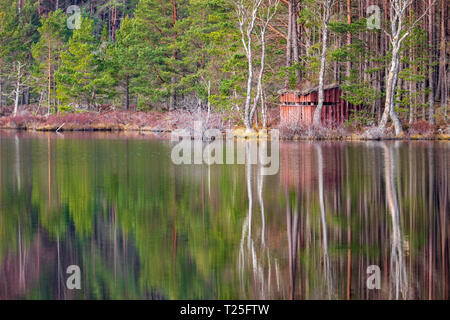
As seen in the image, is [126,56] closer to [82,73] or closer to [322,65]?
[82,73]

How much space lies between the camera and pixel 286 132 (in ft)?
133

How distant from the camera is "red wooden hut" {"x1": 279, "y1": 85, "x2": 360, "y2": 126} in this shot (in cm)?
4266

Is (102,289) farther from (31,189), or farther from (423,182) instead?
(423,182)

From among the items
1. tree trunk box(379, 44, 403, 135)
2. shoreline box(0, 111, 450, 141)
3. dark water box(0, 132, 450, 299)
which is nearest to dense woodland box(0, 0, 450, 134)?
tree trunk box(379, 44, 403, 135)

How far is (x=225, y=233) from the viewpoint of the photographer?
11.2 m

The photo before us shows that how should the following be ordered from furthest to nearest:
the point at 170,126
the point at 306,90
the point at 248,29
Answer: the point at 170,126 → the point at 248,29 → the point at 306,90

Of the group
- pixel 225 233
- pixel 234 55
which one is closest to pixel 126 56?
pixel 234 55

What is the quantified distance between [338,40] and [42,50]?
30.3 m

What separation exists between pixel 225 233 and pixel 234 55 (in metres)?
34.9

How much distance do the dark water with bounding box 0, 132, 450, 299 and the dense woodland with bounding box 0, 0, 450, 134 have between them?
22746 millimetres

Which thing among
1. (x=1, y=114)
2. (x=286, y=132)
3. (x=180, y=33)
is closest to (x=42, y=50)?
(x=1, y=114)

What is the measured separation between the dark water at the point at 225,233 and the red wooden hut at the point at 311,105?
2194 centimetres

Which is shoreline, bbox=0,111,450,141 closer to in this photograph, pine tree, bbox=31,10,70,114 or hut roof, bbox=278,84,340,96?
hut roof, bbox=278,84,340,96
